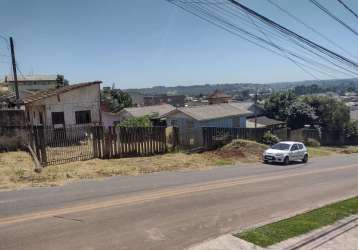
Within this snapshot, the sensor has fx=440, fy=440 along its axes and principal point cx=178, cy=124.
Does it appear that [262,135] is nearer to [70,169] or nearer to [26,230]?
[70,169]

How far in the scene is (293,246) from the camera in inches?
383

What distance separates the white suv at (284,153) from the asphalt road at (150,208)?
8670mm

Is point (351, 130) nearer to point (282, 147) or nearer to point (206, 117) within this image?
point (206, 117)

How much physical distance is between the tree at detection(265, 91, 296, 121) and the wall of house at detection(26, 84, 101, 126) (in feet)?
113

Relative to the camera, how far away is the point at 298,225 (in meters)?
11.2

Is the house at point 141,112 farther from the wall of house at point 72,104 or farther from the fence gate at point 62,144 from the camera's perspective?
the fence gate at point 62,144

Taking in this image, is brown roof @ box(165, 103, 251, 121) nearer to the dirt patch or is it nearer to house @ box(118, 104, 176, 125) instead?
house @ box(118, 104, 176, 125)

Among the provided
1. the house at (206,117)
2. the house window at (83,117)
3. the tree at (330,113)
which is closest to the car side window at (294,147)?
the house at (206,117)

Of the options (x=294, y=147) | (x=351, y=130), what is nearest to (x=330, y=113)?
(x=351, y=130)

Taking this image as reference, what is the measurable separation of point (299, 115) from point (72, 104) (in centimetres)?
3534

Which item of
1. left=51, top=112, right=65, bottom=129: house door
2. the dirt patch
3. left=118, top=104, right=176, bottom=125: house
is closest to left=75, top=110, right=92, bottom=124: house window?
left=51, top=112, right=65, bottom=129: house door

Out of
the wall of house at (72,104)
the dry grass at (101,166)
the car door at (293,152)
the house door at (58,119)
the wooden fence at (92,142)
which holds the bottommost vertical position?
the car door at (293,152)

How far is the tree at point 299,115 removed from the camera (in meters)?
58.7

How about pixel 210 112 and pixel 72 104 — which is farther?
pixel 210 112
